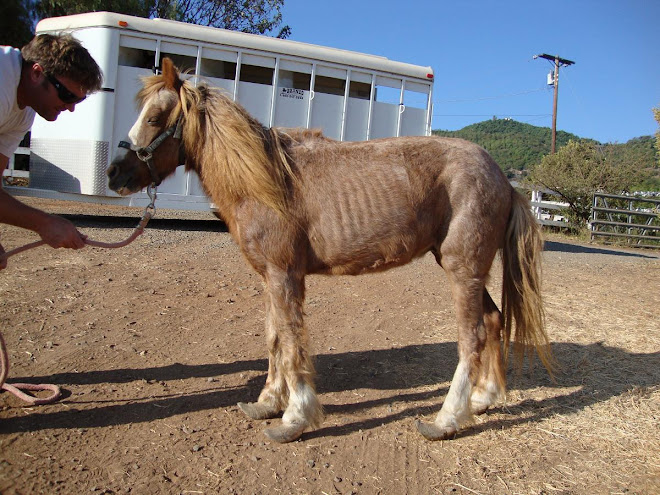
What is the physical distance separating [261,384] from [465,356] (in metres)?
1.59

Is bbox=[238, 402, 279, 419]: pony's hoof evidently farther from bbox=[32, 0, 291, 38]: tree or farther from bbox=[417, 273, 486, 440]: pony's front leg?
bbox=[32, 0, 291, 38]: tree

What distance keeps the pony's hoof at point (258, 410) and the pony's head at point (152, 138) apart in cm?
166

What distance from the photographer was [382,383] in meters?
3.88

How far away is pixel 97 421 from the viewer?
300cm

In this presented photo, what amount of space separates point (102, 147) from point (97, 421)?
7.09 meters

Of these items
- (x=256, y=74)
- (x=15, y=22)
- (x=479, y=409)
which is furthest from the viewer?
(x=15, y=22)

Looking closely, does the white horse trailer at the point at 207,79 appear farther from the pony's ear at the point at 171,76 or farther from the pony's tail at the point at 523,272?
the pony's tail at the point at 523,272

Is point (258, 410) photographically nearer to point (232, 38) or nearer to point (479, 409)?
point (479, 409)

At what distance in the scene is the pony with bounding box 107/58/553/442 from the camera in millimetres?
3053

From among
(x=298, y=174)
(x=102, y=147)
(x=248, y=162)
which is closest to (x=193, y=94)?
(x=248, y=162)

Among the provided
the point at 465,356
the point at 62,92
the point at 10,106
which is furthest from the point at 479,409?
the point at 10,106

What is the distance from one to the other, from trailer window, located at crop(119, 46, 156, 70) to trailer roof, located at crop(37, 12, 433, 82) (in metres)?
0.37

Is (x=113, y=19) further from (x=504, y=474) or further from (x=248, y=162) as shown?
(x=504, y=474)

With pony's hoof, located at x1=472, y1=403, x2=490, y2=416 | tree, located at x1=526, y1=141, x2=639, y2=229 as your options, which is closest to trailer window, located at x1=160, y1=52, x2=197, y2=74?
pony's hoof, located at x1=472, y1=403, x2=490, y2=416
